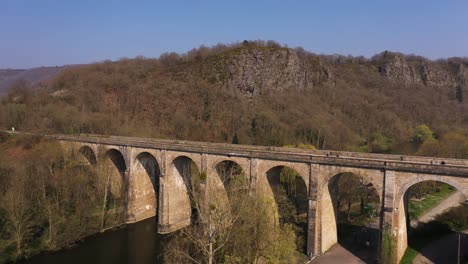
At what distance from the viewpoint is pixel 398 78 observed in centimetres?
14162

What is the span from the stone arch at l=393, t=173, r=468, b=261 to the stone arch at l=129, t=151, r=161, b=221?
23464 millimetres

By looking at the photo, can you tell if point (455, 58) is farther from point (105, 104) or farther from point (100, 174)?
point (100, 174)

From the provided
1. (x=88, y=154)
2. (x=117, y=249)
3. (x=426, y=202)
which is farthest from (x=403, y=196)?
(x=88, y=154)

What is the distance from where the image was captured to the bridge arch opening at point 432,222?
2673cm

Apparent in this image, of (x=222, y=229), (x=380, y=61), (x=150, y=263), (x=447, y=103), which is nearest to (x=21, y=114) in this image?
(x=150, y=263)

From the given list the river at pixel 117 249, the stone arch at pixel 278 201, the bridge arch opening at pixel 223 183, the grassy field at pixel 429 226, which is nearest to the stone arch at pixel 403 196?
the grassy field at pixel 429 226

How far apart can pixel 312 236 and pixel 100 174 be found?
23.5m

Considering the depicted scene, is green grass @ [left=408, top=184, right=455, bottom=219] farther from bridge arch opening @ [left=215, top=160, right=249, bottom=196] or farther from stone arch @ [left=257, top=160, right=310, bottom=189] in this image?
bridge arch opening @ [left=215, top=160, right=249, bottom=196]

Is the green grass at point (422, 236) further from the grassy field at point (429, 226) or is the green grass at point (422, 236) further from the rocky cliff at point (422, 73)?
the rocky cliff at point (422, 73)

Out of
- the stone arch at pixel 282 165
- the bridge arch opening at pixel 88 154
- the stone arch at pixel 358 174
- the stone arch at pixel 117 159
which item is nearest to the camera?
the stone arch at pixel 358 174

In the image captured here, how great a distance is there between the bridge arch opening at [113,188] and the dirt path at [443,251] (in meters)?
28.0

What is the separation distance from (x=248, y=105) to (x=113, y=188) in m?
45.8

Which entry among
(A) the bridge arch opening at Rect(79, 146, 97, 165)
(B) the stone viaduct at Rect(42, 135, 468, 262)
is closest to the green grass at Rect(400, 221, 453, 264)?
(B) the stone viaduct at Rect(42, 135, 468, 262)

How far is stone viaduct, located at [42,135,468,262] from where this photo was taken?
2498cm
